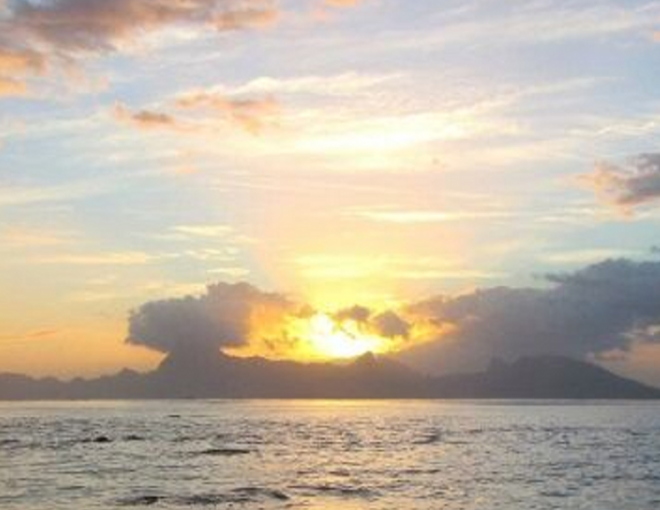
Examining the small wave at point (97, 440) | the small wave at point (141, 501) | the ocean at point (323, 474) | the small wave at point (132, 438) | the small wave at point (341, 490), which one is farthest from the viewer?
the small wave at point (132, 438)

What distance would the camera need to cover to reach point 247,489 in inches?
2430

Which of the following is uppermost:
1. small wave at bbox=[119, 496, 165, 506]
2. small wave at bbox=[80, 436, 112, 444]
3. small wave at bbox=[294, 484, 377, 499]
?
small wave at bbox=[80, 436, 112, 444]

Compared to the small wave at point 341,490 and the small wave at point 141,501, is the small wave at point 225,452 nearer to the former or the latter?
the small wave at point 341,490

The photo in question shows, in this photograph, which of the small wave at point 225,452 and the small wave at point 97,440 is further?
the small wave at point 97,440

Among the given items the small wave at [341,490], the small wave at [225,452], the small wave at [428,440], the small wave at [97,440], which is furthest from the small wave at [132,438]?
the small wave at [341,490]

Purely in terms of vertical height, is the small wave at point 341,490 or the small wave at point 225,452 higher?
the small wave at point 225,452

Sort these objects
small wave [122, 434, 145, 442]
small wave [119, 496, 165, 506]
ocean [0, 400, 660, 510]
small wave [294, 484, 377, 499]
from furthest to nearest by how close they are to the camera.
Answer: small wave [122, 434, 145, 442] < small wave [294, 484, 377, 499] < ocean [0, 400, 660, 510] < small wave [119, 496, 165, 506]

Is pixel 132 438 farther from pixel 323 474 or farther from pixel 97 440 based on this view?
pixel 323 474

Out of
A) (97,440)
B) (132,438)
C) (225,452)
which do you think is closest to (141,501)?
(225,452)

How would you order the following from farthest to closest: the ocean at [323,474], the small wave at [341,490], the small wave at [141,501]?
1. the small wave at [341,490]
2. the ocean at [323,474]
3. the small wave at [141,501]

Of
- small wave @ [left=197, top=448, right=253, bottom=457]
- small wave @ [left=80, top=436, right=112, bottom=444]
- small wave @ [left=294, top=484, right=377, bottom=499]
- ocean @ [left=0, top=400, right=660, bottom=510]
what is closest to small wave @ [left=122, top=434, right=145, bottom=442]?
ocean @ [left=0, top=400, right=660, bottom=510]

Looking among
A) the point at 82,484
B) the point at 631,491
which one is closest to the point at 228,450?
the point at 82,484

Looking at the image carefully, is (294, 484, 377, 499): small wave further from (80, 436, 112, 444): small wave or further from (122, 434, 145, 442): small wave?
(122, 434, 145, 442): small wave

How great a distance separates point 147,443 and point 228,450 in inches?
620
